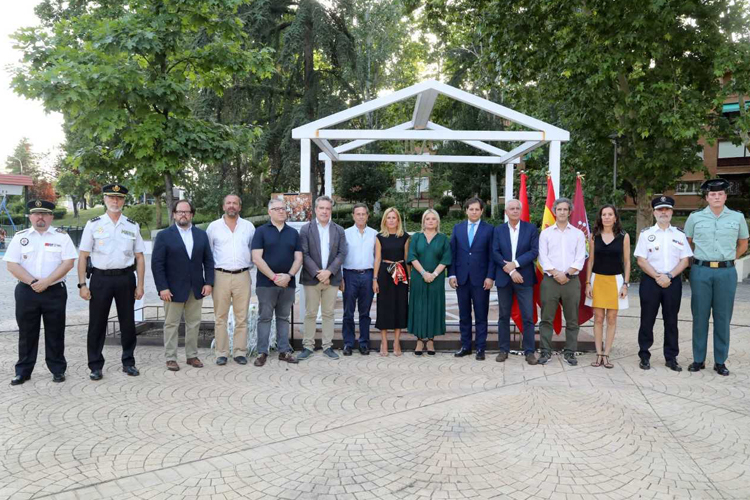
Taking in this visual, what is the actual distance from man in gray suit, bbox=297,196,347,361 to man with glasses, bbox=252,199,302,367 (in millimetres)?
174

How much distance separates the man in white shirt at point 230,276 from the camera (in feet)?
19.4

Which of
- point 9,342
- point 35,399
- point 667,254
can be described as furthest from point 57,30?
point 667,254

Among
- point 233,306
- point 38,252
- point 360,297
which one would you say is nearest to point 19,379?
point 38,252

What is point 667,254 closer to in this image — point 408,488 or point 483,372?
point 483,372


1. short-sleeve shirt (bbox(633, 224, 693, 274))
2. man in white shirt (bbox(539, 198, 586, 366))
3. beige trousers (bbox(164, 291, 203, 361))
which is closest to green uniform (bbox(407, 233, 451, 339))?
man in white shirt (bbox(539, 198, 586, 366))

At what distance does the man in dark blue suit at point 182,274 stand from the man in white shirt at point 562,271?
3.57m

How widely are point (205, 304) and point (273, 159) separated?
14.1m

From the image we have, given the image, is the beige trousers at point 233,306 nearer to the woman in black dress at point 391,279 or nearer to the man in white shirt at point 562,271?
the woman in black dress at point 391,279

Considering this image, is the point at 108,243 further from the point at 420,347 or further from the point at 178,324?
the point at 420,347

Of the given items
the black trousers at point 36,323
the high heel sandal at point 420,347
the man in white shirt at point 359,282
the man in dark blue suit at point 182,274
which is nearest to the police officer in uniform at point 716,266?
the high heel sandal at point 420,347

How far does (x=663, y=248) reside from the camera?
5781mm

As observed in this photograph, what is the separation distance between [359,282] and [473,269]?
128 cm

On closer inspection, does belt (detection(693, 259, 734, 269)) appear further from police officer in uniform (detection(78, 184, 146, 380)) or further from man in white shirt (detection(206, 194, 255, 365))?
police officer in uniform (detection(78, 184, 146, 380))

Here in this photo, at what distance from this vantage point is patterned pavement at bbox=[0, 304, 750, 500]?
3209 mm
